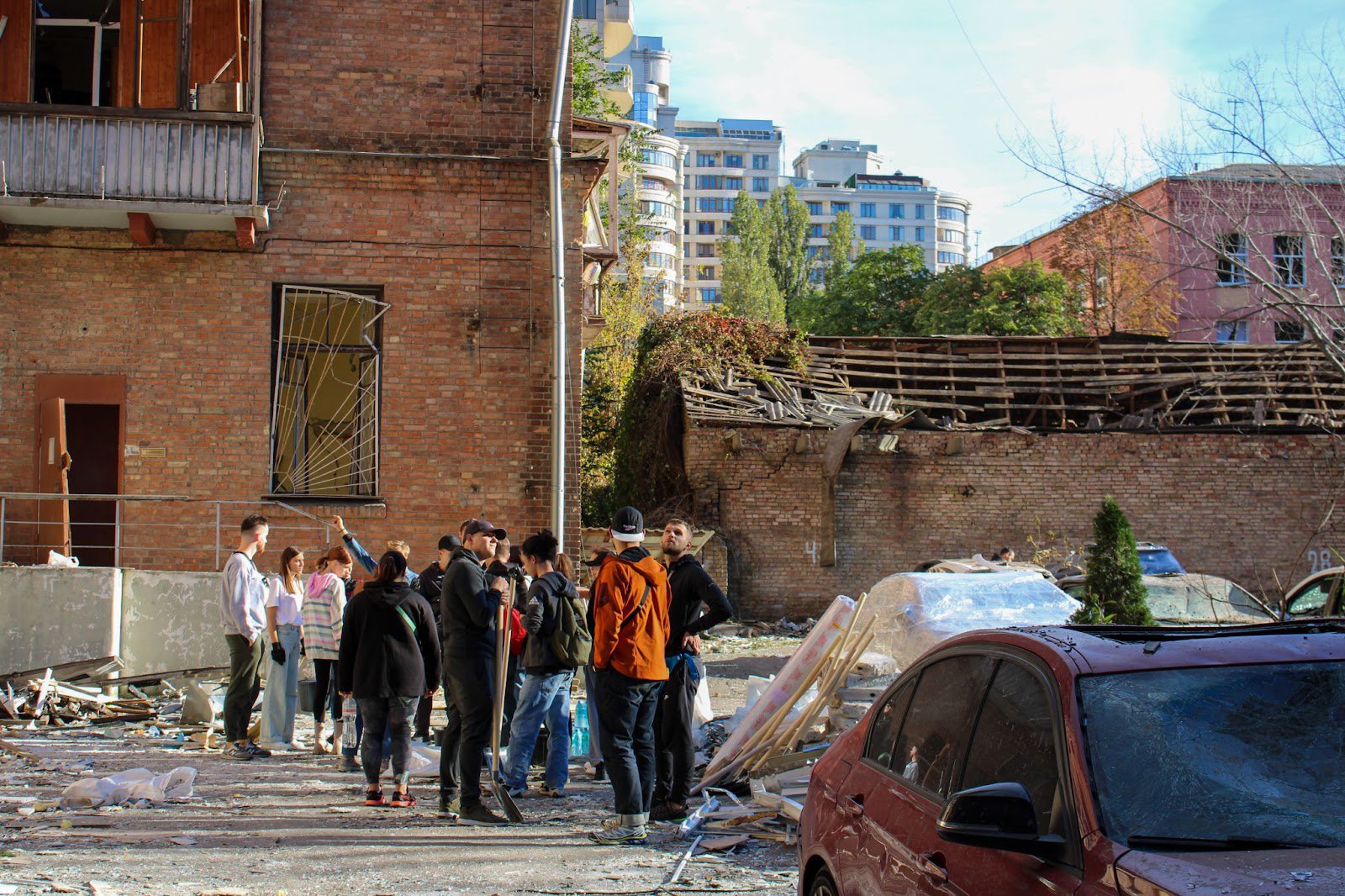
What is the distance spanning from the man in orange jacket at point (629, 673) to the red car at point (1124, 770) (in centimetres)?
345

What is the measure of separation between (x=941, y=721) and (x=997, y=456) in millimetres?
20599

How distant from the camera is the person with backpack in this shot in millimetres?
8062

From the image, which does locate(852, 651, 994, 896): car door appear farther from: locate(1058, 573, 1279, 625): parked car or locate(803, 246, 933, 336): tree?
locate(803, 246, 933, 336): tree

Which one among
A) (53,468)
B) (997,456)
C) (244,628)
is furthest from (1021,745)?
(997,456)

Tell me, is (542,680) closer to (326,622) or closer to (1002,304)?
(326,622)

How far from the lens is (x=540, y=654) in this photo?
26.7 feet

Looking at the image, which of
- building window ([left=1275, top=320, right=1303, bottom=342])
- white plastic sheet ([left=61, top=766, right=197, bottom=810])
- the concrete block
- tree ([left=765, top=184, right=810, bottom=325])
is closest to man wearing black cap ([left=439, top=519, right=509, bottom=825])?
white plastic sheet ([left=61, top=766, right=197, bottom=810])

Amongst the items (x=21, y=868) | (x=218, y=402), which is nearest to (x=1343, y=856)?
(x=21, y=868)

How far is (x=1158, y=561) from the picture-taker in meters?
21.2

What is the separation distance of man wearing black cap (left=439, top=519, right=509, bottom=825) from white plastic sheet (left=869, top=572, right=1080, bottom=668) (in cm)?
416

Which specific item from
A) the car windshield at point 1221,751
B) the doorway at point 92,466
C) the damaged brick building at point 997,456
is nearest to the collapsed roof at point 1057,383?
the damaged brick building at point 997,456

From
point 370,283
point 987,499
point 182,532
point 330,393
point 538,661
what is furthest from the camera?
point 987,499

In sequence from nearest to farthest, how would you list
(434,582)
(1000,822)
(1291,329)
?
1. (1000,822)
2. (434,582)
3. (1291,329)

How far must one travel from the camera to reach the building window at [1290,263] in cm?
1291
